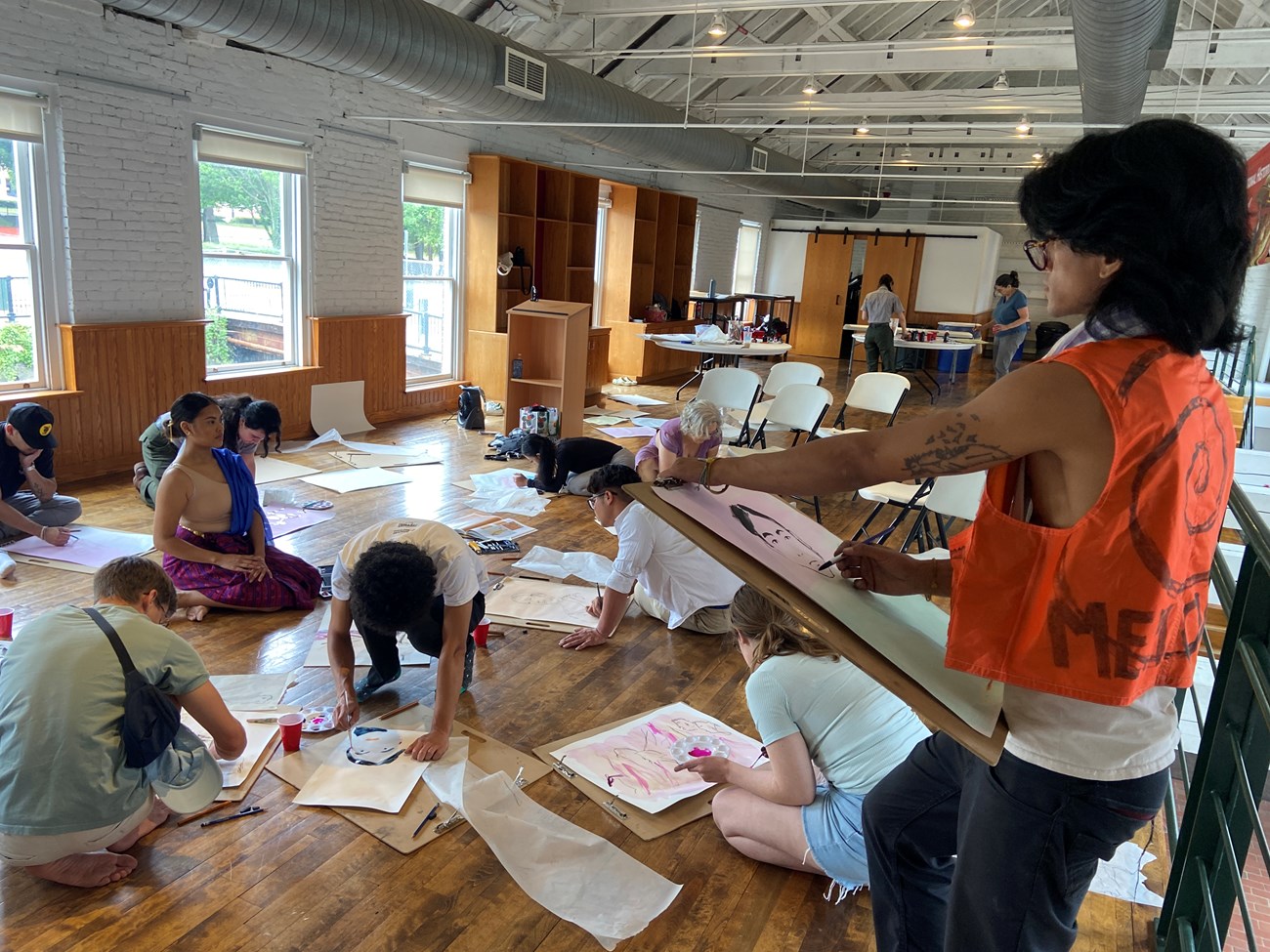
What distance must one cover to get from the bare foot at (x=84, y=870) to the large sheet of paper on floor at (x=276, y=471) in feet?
13.1

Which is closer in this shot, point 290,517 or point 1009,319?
point 290,517

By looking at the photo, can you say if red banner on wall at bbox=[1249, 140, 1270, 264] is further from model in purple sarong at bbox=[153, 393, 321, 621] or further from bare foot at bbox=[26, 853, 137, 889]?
bare foot at bbox=[26, 853, 137, 889]

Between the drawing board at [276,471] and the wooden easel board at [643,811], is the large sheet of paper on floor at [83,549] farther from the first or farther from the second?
the wooden easel board at [643,811]

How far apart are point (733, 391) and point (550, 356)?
80.7 inches

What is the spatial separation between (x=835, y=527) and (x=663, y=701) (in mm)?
2988

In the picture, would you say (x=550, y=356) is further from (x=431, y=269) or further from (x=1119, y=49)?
(x=1119, y=49)

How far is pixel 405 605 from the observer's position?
266cm

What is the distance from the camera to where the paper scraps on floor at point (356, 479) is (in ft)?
20.3

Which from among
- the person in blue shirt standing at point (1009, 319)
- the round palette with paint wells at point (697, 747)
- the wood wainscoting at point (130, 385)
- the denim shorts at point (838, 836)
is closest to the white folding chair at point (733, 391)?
the wood wainscoting at point (130, 385)

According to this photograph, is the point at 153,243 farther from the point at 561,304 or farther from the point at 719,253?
the point at 719,253

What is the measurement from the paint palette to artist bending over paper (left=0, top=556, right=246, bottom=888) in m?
0.70

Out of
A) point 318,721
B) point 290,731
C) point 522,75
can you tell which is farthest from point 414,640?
point 522,75

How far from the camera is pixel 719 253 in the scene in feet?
52.9

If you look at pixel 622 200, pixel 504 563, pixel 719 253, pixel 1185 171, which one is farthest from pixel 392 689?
pixel 719 253
